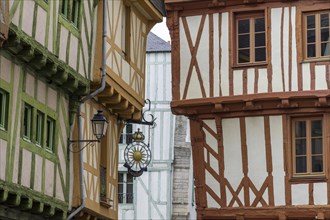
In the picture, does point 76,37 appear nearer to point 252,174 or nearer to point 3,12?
point 3,12

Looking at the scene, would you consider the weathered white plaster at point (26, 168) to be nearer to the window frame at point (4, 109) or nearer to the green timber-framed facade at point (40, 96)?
the green timber-framed facade at point (40, 96)

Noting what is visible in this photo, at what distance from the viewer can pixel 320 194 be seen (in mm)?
26109

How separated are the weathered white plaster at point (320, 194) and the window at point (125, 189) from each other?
56.6 ft

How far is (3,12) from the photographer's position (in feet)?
59.6

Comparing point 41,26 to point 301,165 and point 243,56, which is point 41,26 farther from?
point 301,165

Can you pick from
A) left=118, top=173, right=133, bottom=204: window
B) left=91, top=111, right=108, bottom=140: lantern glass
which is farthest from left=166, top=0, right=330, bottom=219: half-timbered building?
left=118, top=173, right=133, bottom=204: window

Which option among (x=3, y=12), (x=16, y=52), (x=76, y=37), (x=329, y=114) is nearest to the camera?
(x=3, y=12)

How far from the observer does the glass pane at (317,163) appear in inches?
1040

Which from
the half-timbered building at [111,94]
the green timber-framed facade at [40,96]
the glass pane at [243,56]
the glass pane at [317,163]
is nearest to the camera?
the green timber-framed facade at [40,96]

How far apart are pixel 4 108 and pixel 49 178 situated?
2.33 meters

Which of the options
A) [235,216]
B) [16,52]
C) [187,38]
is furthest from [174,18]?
[16,52]

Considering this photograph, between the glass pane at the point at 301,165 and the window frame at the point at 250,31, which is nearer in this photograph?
the glass pane at the point at 301,165

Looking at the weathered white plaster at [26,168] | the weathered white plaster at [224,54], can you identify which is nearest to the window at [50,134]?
the weathered white plaster at [26,168]

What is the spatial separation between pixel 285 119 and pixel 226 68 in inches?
71.6
